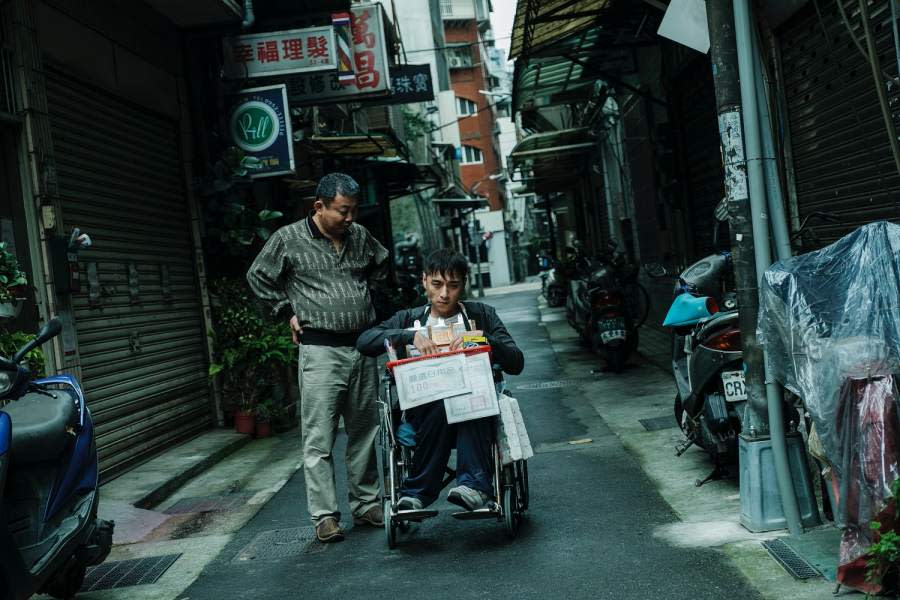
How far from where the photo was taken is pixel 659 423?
793 centimetres

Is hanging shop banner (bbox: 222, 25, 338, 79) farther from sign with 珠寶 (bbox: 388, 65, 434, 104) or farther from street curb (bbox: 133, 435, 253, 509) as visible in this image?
sign with 珠寶 (bbox: 388, 65, 434, 104)

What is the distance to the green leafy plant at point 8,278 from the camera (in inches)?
205

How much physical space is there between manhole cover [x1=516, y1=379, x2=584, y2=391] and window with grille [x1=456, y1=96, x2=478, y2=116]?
5340 centimetres

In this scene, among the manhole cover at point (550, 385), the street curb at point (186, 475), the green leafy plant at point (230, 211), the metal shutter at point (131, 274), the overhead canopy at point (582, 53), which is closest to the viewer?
the street curb at point (186, 475)

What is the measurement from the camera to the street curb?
265 inches

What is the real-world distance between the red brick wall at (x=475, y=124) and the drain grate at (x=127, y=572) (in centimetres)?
5754

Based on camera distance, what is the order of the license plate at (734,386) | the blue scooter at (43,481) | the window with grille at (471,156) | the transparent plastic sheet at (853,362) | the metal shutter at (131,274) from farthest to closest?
the window with grille at (471,156), the metal shutter at (131,274), the license plate at (734,386), the blue scooter at (43,481), the transparent plastic sheet at (853,362)

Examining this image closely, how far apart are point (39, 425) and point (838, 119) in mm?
5482

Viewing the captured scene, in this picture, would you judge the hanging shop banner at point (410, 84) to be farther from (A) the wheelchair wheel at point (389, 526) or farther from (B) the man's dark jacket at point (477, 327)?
(A) the wheelchair wheel at point (389, 526)

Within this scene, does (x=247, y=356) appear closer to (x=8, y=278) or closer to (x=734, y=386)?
(x=8, y=278)

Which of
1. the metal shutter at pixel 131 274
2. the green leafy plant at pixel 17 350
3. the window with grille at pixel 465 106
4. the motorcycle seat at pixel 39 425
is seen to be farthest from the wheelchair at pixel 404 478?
the window with grille at pixel 465 106

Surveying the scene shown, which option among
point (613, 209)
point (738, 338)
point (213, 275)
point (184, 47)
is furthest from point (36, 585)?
point (613, 209)

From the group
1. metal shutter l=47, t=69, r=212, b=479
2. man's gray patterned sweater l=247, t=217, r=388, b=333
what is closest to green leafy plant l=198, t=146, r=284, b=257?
metal shutter l=47, t=69, r=212, b=479

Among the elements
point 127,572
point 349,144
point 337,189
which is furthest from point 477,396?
point 349,144
